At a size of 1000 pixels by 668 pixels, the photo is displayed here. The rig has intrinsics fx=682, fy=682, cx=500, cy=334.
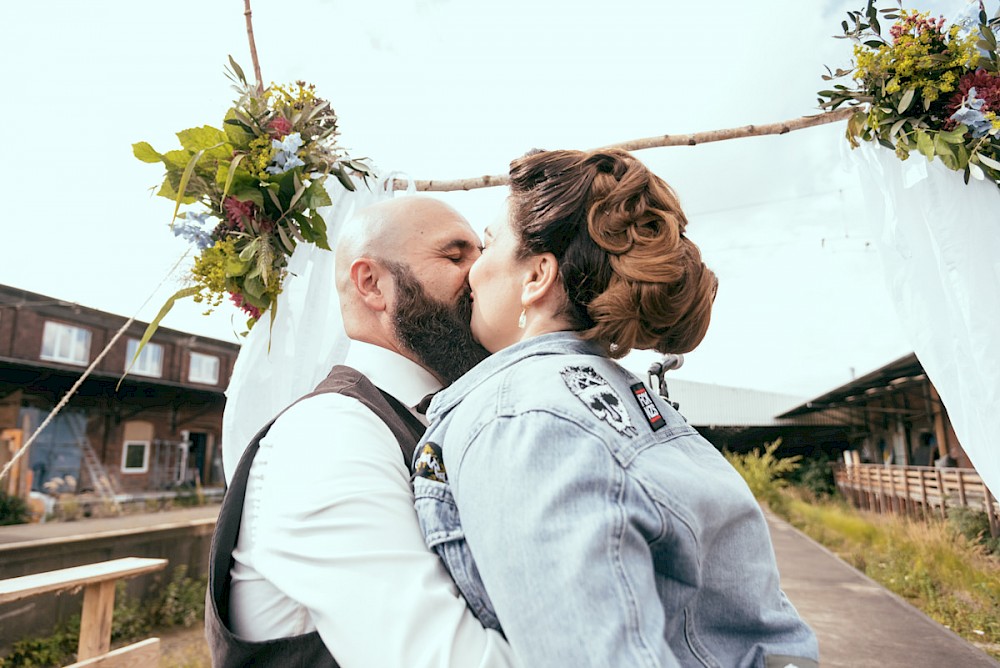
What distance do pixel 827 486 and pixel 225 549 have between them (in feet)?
74.7

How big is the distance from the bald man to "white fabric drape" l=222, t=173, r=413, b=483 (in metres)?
0.86

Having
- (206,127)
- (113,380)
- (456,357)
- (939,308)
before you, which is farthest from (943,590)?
(113,380)

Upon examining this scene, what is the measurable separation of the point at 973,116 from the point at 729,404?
2816 centimetres

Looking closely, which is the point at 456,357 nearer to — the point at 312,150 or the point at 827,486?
the point at 312,150

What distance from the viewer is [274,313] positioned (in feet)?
7.59

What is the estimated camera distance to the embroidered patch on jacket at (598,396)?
2.67ft

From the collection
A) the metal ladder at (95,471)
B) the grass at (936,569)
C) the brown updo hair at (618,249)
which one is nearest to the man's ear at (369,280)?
the brown updo hair at (618,249)

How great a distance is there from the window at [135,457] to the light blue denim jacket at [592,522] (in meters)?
21.8

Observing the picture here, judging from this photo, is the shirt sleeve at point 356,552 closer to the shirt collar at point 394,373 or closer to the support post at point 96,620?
the shirt collar at point 394,373

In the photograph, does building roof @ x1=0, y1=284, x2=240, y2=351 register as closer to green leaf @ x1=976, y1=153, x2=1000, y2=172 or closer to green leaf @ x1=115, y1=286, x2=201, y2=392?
green leaf @ x1=115, y1=286, x2=201, y2=392

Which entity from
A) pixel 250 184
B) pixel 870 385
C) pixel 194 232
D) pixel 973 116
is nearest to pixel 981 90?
pixel 973 116

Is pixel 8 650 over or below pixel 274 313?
below

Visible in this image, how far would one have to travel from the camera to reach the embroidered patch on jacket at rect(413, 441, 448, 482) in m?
0.94

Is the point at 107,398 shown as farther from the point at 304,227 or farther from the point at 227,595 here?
the point at 227,595
